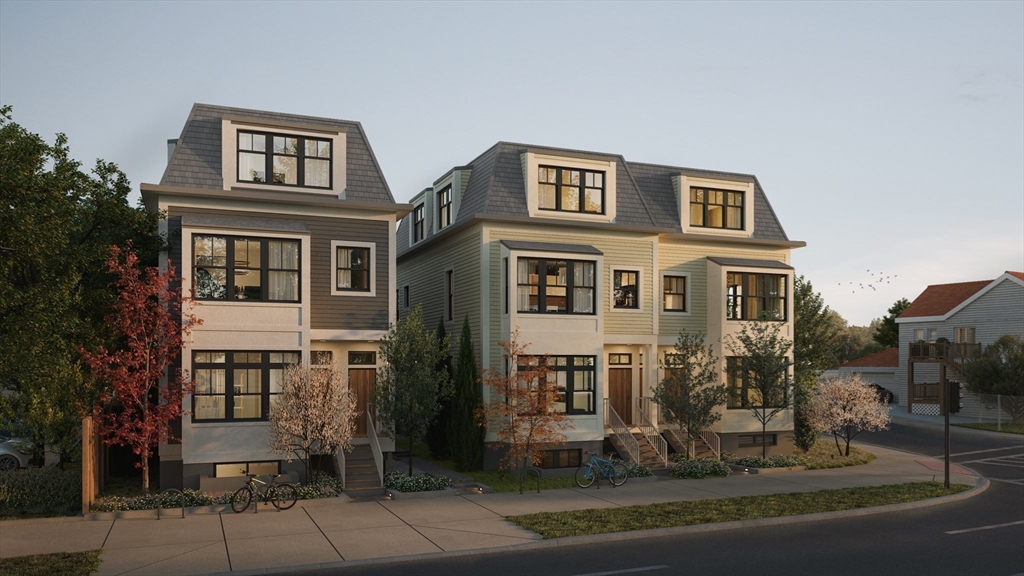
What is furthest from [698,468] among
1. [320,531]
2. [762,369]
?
[320,531]

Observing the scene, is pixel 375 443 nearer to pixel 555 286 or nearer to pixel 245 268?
pixel 245 268

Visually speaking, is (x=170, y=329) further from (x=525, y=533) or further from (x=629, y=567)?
(x=629, y=567)

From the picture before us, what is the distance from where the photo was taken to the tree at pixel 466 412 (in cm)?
2680

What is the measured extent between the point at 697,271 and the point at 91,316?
21.0 meters

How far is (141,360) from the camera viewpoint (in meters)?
21.0

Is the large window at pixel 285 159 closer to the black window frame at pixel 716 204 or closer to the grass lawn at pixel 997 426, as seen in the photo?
the black window frame at pixel 716 204

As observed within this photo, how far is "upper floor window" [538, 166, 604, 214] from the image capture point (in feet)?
95.0

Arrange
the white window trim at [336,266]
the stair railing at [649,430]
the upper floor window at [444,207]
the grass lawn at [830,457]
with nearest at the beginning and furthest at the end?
the white window trim at [336,266] < the stair railing at [649,430] < the grass lawn at [830,457] < the upper floor window at [444,207]

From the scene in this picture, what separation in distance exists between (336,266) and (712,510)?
13216 mm

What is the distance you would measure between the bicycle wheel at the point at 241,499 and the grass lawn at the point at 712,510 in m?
6.61

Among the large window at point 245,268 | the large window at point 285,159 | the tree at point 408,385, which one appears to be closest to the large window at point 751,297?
the tree at point 408,385

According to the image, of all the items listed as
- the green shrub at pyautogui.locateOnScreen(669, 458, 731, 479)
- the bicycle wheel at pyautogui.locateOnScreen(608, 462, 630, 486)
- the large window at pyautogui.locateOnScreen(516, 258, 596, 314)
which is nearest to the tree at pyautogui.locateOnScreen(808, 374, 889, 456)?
the green shrub at pyautogui.locateOnScreen(669, 458, 731, 479)

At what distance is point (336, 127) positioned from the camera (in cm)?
2634

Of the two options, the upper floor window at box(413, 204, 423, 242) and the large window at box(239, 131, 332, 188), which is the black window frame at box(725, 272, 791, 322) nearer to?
the upper floor window at box(413, 204, 423, 242)
